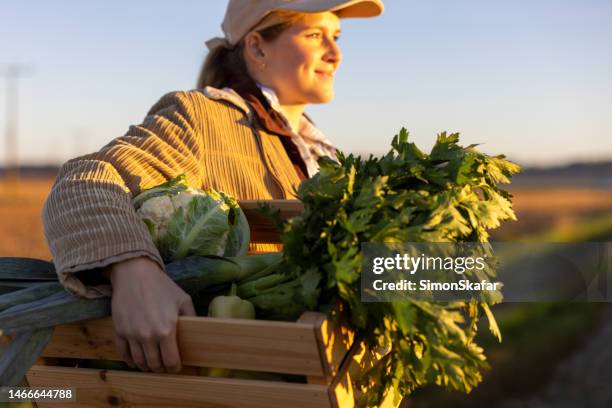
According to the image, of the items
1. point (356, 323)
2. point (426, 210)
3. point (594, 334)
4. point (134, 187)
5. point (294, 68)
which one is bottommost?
point (594, 334)

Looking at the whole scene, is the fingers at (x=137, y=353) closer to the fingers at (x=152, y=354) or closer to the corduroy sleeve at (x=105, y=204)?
the fingers at (x=152, y=354)

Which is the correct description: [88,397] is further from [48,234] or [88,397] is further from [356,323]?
[356,323]

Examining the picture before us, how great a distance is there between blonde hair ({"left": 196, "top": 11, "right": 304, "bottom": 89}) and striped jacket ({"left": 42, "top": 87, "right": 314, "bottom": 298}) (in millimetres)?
312

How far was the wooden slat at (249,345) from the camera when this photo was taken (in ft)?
5.10

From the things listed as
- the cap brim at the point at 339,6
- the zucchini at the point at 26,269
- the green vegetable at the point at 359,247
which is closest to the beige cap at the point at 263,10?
the cap brim at the point at 339,6

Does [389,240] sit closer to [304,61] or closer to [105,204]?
[105,204]

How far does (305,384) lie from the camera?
5.34ft

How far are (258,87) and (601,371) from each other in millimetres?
14014

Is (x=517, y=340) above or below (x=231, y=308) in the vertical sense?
below

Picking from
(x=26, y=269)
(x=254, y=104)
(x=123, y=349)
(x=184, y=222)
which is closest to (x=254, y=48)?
(x=254, y=104)

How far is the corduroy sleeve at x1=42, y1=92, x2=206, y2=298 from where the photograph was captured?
177 centimetres

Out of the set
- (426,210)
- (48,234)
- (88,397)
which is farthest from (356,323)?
(48,234)

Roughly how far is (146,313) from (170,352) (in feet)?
0.38

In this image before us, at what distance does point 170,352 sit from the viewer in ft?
5.39
